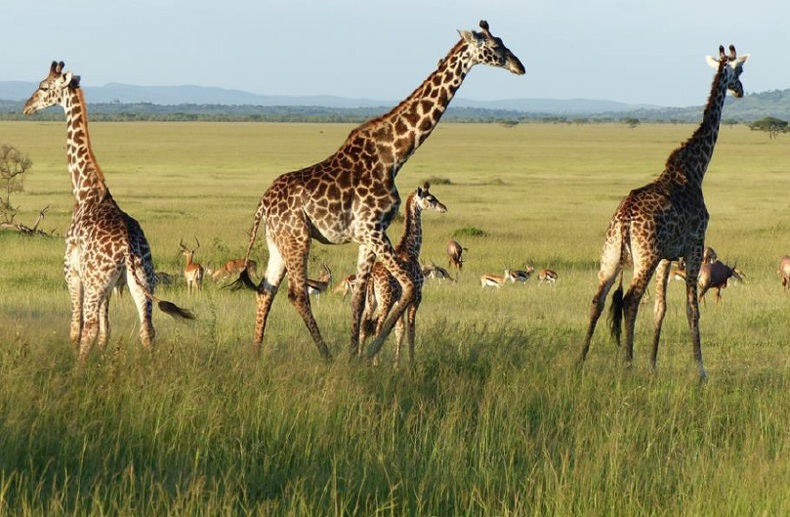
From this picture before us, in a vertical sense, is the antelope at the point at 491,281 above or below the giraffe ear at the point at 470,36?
below

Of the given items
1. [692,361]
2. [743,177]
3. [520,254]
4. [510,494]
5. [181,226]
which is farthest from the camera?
[743,177]

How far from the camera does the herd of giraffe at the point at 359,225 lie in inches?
339

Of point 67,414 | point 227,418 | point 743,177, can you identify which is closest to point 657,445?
point 227,418

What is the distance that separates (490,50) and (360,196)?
158 centimetres

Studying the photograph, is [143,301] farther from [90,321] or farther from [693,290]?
[693,290]

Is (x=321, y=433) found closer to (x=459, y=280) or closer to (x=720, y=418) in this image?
(x=720, y=418)

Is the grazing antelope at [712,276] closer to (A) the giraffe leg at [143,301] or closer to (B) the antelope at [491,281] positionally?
(B) the antelope at [491,281]

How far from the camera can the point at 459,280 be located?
19.1 metres

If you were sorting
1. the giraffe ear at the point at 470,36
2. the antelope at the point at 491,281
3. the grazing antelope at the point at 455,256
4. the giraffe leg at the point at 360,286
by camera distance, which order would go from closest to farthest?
the giraffe leg at the point at 360,286, the giraffe ear at the point at 470,36, the antelope at the point at 491,281, the grazing antelope at the point at 455,256

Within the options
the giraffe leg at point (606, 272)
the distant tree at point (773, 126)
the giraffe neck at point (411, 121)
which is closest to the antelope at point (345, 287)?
the giraffe leg at point (606, 272)

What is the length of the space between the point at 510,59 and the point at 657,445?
3.58m

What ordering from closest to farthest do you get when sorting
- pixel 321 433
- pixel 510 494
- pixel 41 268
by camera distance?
pixel 510 494 → pixel 321 433 → pixel 41 268

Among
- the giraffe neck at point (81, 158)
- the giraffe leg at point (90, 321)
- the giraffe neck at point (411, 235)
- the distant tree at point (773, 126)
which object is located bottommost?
the distant tree at point (773, 126)

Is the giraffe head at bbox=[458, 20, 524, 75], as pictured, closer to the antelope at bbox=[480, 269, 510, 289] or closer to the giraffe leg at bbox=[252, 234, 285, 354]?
the giraffe leg at bbox=[252, 234, 285, 354]
